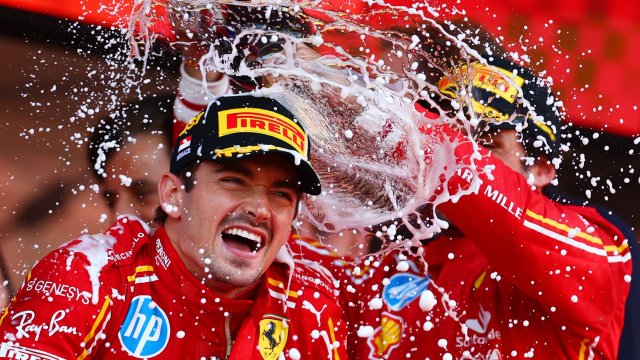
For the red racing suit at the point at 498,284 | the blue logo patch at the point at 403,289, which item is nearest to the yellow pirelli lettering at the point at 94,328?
the red racing suit at the point at 498,284

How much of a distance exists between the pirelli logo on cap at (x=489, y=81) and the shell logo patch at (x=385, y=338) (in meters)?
0.79

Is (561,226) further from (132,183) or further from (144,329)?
(132,183)

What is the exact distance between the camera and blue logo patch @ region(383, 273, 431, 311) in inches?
114

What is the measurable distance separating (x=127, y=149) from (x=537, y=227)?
1.73m

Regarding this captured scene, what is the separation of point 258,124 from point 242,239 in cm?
34

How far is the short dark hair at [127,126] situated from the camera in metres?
3.48

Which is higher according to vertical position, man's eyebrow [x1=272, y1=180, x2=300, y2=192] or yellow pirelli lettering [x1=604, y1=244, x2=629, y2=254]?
man's eyebrow [x1=272, y1=180, x2=300, y2=192]

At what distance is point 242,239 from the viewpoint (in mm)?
2408

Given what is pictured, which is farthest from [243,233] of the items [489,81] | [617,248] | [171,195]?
[617,248]

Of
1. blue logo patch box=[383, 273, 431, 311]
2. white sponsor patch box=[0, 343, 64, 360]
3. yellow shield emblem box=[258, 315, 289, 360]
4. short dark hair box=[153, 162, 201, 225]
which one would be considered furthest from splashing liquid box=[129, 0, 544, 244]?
white sponsor patch box=[0, 343, 64, 360]

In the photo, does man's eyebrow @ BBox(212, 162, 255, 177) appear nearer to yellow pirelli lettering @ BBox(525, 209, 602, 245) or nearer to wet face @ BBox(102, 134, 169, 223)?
yellow pirelli lettering @ BBox(525, 209, 602, 245)

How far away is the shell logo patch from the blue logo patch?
0.17ft

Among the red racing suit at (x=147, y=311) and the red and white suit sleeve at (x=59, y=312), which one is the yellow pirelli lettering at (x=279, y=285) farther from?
the red and white suit sleeve at (x=59, y=312)

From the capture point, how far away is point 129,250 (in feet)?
7.43
